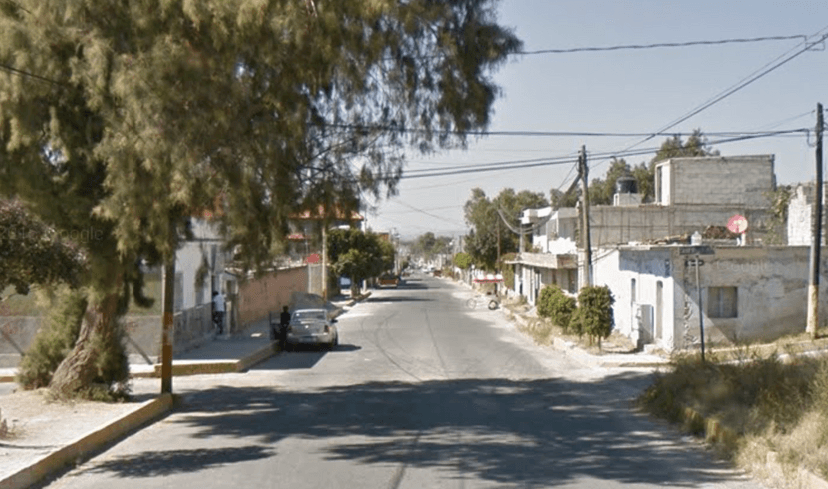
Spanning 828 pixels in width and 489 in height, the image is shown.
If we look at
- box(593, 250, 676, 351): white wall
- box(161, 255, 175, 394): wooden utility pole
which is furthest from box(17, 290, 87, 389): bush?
box(593, 250, 676, 351): white wall

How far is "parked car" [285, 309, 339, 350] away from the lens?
Result: 32.3m

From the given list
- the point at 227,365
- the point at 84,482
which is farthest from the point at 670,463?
the point at 227,365

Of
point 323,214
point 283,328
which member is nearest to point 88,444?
point 323,214

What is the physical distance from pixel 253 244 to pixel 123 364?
3965 mm

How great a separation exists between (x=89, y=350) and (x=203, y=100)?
21.0ft

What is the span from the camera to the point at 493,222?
9212 centimetres

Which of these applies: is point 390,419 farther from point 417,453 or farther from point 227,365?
point 227,365

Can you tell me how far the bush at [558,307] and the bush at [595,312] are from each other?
3.74m

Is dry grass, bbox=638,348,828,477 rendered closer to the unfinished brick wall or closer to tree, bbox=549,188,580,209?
Answer: the unfinished brick wall

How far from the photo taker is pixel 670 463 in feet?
38.9

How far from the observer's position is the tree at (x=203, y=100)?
12.3 meters

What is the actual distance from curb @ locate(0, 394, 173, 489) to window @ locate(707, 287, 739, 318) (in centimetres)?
1699

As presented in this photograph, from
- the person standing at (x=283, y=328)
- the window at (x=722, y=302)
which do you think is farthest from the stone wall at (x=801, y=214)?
the person standing at (x=283, y=328)

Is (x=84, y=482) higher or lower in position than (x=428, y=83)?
lower
